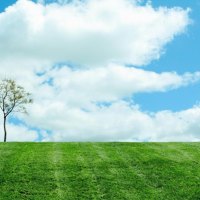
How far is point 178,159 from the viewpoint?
36.0 metres

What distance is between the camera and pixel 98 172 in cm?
3161

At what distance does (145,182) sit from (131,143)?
44.2ft

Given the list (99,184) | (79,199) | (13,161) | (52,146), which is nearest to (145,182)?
→ (99,184)

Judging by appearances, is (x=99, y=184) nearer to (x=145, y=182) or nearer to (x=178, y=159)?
(x=145, y=182)

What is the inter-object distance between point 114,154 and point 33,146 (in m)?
7.72

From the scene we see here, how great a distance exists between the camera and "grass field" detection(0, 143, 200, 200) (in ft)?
91.1

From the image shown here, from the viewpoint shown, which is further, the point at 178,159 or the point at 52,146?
the point at 52,146

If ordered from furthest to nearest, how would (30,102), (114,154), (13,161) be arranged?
(30,102) → (114,154) → (13,161)

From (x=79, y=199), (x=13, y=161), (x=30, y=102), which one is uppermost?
(x=30, y=102)

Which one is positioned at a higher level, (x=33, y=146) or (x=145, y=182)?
(x=33, y=146)

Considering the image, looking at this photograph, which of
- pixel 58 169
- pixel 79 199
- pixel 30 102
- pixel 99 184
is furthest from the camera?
pixel 30 102

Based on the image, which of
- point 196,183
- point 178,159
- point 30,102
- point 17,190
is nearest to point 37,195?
point 17,190

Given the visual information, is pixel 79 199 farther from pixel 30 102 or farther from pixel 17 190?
pixel 30 102

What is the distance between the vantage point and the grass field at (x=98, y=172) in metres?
27.8
